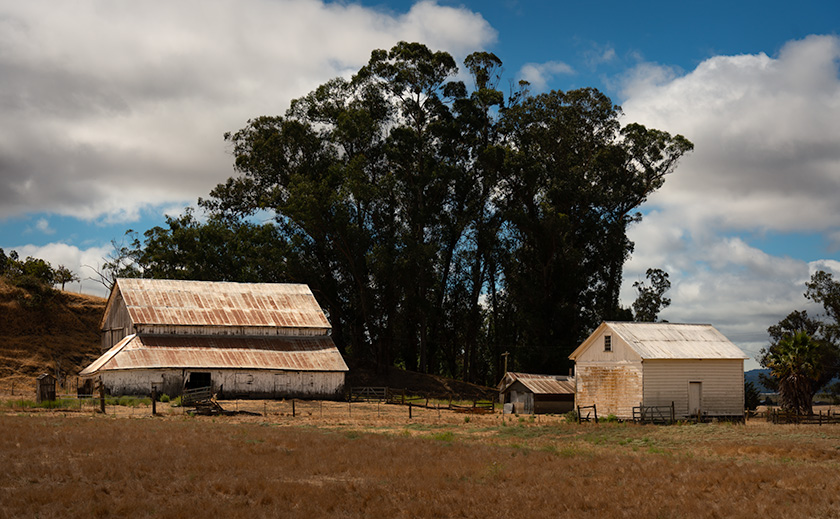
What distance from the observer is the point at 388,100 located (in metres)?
75.2

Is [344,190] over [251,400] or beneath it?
over

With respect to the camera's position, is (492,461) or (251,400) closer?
(492,461)

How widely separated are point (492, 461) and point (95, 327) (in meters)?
54.5

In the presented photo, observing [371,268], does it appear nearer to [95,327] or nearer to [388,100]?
[388,100]

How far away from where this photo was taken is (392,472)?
22.1m

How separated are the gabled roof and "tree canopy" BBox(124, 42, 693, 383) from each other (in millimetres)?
21861

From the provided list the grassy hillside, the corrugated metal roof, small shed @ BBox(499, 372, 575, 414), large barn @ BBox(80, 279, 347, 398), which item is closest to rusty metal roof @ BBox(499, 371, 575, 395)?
small shed @ BBox(499, 372, 575, 414)

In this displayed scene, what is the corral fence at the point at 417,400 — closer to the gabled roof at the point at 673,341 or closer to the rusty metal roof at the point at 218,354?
the rusty metal roof at the point at 218,354

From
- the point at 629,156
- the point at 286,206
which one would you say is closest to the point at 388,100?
the point at 286,206

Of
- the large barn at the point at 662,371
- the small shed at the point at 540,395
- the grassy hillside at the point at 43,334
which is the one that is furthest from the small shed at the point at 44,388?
the large barn at the point at 662,371

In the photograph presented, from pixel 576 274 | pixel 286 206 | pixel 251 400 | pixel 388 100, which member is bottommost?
pixel 251 400

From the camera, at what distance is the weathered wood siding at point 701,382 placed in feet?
139

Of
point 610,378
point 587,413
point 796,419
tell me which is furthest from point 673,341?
point 796,419

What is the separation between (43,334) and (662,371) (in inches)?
1954
